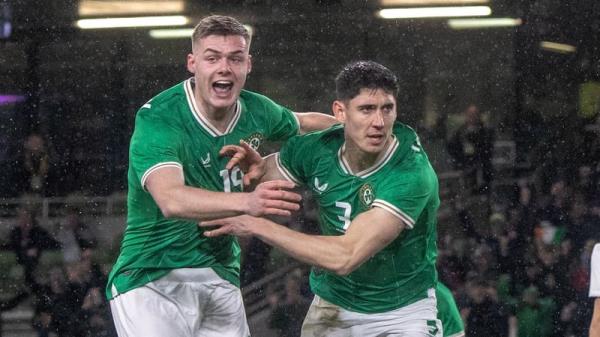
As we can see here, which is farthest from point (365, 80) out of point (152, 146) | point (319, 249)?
point (152, 146)

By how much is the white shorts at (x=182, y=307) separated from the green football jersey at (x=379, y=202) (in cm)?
30

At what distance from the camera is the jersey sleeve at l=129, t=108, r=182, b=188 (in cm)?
365

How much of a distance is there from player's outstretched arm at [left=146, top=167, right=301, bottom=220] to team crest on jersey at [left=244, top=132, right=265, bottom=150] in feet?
1.10

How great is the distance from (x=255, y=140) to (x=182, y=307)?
1.84 ft

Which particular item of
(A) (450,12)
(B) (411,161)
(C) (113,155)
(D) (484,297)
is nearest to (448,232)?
(D) (484,297)

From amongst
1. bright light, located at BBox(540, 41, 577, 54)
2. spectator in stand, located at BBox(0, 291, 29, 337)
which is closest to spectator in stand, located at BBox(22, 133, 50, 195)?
spectator in stand, located at BBox(0, 291, 29, 337)

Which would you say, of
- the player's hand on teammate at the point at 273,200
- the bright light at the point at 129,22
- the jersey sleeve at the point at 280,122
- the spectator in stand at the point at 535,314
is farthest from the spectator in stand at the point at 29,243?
the player's hand on teammate at the point at 273,200

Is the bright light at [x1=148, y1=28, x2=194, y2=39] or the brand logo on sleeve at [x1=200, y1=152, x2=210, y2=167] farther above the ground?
the bright light at [x1=148, y1=28, x2=194, y2=39]

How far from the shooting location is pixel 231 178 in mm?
3832

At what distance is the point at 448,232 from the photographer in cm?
684

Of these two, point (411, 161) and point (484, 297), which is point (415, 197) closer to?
point (411, 161)

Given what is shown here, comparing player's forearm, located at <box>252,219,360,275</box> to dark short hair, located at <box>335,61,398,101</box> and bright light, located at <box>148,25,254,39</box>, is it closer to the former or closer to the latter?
dark short hair, located at <box>335,61,398,101</box>

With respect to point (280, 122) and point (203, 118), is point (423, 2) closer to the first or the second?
point (280, 122)

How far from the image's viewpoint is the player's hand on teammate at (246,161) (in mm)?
3722
